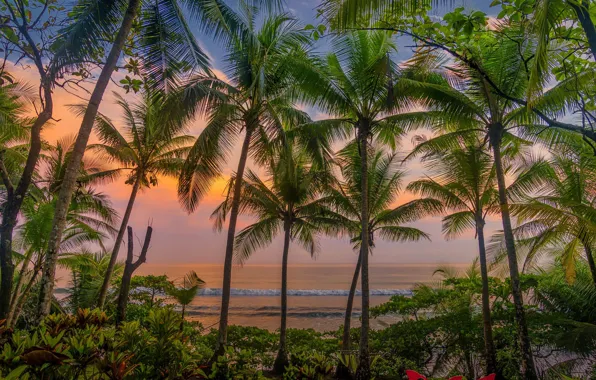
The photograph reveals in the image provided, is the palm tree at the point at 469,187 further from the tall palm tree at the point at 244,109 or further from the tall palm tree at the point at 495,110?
the tall palm tree at the point at 244,109

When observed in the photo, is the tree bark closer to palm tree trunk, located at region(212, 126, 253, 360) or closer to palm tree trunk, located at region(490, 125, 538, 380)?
palm tree trunk, located at region(212, 126, 253, 360)

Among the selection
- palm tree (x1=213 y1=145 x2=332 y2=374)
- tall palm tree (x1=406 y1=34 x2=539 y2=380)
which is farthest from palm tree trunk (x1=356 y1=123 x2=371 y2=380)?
palm tree (x1=213 y1=145 x2=332 y2=374)

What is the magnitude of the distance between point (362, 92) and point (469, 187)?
183 inches

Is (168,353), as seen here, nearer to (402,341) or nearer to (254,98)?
(254,98)

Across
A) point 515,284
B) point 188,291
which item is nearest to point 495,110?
point 515,284

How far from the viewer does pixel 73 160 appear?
4879 mm

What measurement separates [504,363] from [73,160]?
1153cm

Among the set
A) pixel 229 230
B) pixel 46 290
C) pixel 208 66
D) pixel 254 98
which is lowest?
pixel 46 290

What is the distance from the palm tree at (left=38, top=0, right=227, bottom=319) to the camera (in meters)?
5.27

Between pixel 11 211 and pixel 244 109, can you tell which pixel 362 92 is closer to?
pixel 244 109

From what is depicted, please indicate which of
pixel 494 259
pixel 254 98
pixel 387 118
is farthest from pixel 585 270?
pixel 254 98

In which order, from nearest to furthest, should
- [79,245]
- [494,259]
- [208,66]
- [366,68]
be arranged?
[208,66] → [366,68] → [494,259] → [79,245]

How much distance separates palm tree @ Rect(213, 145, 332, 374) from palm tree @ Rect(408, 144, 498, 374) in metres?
3.50

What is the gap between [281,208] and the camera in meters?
13.2
